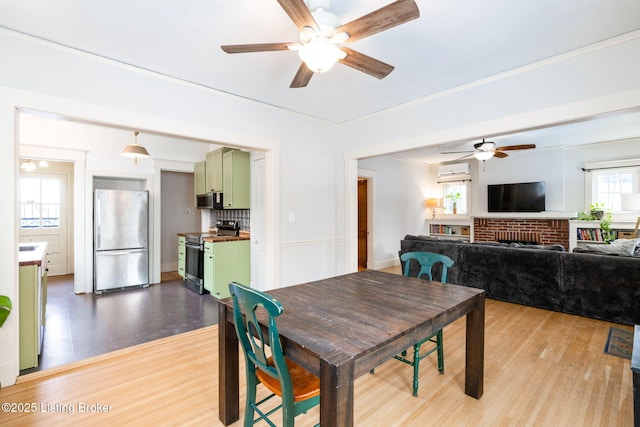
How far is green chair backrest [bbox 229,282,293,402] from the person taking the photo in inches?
51.0

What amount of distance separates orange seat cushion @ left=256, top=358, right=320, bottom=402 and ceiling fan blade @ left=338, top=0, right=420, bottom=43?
1.79 metres

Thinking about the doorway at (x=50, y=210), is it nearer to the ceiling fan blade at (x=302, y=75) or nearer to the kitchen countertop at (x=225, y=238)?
the kitchen countertop at (x=225, y=238)

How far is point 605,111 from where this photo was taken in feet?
7.55

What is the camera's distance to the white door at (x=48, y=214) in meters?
5.54

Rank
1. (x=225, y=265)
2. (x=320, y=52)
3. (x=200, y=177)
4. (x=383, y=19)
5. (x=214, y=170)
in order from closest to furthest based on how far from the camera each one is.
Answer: (x=383, y=19) → (x=320, y=52) → (x=225, y=265) → (x=214, y=170) → (x=200, y=177)

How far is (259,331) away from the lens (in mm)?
1430

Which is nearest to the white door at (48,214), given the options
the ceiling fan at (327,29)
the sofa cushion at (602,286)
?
the ceiling fan at (327,29)

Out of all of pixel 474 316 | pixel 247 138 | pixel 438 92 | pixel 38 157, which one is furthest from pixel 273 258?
pixel 38 157

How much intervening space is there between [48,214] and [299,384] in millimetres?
6651

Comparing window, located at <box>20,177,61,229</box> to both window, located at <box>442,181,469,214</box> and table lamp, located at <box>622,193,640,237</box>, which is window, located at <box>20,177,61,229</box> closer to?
window, located at <box>442,181,469,214</box>

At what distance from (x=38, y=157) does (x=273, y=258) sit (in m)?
3.67

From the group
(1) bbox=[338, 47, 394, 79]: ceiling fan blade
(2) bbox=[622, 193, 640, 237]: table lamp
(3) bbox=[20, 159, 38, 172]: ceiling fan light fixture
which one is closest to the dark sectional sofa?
(2) bbox=[622, 193, 640, 237]: table lamp

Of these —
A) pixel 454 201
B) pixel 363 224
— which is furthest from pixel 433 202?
pixel 363 224

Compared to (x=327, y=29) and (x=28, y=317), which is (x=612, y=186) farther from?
(x=28, y=317)
